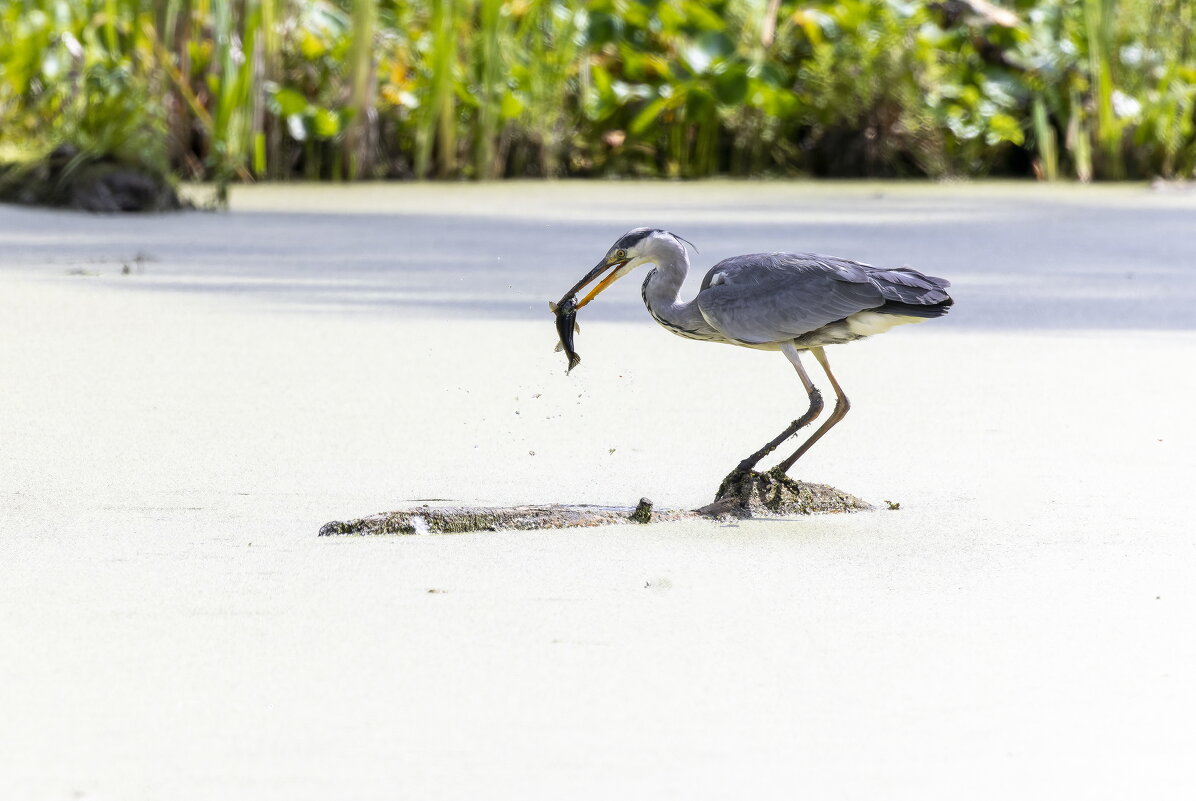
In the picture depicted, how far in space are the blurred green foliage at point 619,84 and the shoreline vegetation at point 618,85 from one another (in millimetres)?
14

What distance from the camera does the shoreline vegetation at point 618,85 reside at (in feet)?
29.8

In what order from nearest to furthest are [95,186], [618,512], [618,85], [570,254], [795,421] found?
[618,512], [795,421], [570,254], [95,186], [618,85]

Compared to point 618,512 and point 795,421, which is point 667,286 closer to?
point 795,421

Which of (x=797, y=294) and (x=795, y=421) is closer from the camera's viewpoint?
(x=797, y=294)

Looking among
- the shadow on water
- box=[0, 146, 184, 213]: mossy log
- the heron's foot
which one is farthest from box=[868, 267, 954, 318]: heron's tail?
box=[0, 146, 184, 213]: mossy log

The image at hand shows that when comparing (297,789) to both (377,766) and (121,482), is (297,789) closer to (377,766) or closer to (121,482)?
(377,766)

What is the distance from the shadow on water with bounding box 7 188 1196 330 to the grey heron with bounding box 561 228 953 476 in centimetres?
198

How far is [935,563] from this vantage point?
282cm

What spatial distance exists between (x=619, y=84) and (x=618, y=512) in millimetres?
7163

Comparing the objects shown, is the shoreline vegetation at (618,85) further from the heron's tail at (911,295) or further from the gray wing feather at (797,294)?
Answer: the heron's tail at (911,295)

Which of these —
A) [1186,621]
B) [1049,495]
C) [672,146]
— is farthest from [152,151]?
[1186,621]

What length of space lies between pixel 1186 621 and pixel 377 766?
3.79ft

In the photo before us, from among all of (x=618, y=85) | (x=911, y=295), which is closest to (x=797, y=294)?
(x=911, y=295)

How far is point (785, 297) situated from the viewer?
10.4 ft
